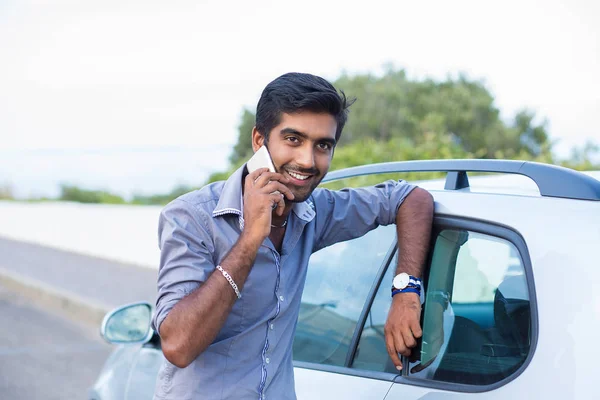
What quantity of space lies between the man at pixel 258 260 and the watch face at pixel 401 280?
0.07ft

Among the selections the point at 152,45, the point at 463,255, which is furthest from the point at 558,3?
the point at 152,45

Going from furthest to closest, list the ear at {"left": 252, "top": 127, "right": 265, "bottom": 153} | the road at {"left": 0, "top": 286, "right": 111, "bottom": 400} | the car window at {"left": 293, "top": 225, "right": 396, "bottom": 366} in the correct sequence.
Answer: the road at {"left": 0, "top": 286, "right": 111, "bottom": 400} < the car window at {"left": 293, "top": 225, "right": 396, "bottom": 366} < the ear at {"left": 252, "top": 127, "right": 265, "bottom": 153}

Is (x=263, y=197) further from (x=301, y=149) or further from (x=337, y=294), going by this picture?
(x=337, y=294)

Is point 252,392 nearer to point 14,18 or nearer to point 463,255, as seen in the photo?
point 463,255

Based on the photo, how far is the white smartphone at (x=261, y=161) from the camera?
7.02 feet

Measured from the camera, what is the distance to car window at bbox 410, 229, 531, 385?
1929 mm

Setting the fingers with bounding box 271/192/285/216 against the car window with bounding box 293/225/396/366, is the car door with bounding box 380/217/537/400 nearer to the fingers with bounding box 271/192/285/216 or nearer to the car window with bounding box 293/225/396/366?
the car window with bounding box 293/225/396/366

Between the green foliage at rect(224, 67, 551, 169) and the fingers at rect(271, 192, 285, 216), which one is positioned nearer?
the fingers at rect(271, 192, 285, 216)

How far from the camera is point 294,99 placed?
2.13 meters

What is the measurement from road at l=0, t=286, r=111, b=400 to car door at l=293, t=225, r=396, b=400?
3.58 metres

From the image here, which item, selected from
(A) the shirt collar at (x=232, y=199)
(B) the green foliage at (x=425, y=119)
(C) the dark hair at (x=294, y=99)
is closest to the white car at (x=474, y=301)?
(C) the dark hair at (x=294, y=99)

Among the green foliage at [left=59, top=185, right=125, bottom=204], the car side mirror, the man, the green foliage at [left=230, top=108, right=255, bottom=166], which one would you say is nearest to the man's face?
the man

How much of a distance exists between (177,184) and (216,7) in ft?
58.2

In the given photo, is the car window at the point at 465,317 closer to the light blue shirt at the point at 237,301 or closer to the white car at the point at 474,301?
the white car at the point at 474,301
